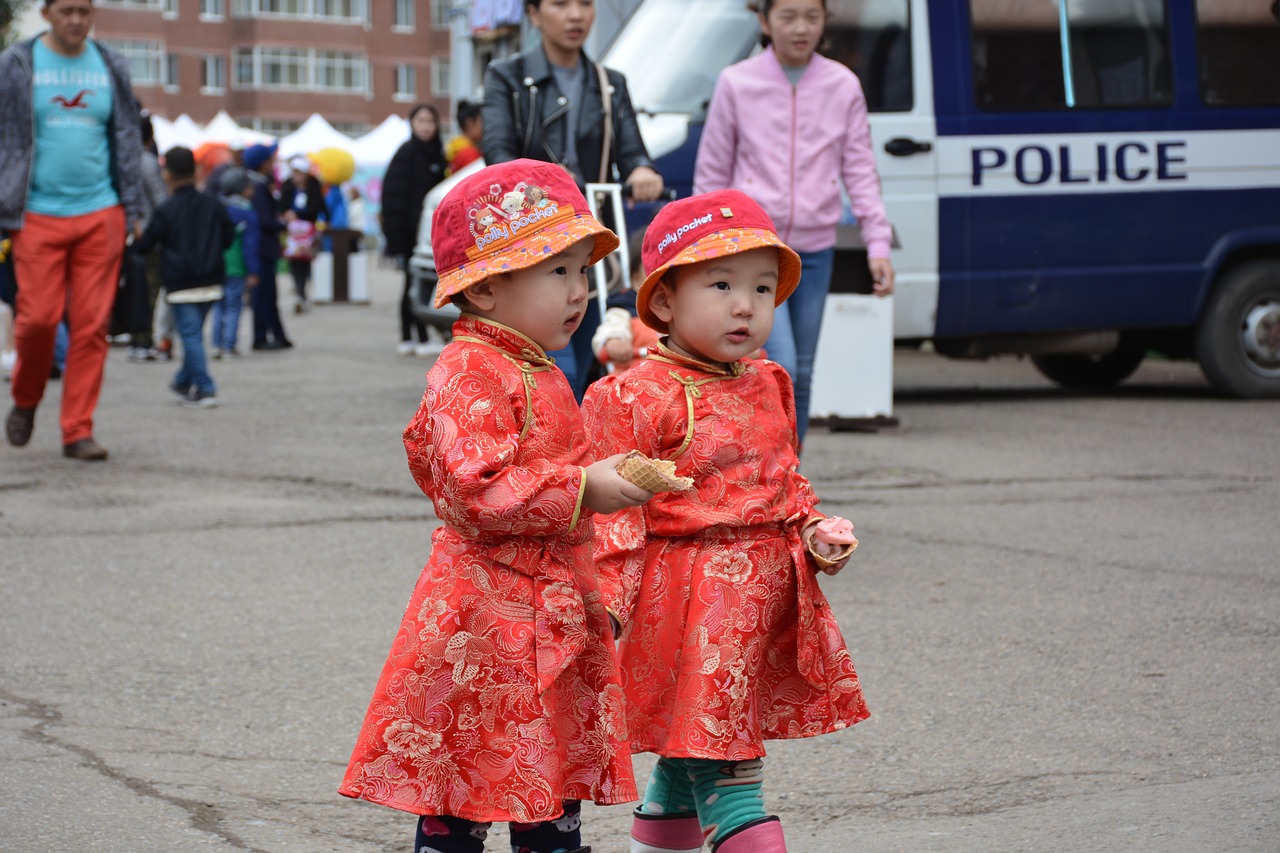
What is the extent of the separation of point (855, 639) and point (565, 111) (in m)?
2.15

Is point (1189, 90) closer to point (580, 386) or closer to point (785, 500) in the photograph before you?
point (580, 386)

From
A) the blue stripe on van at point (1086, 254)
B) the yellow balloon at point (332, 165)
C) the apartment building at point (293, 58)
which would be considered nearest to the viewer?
the blue stripe on van at point (1086, 254)

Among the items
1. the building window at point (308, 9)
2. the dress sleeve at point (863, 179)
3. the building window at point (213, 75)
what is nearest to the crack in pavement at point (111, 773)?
the dress sleeve at point (863, 179)

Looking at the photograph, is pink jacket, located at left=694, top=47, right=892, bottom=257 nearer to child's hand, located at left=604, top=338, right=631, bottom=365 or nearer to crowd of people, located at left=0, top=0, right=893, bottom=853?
child's hand, located at left=604, top=338, right=631, bottom=365

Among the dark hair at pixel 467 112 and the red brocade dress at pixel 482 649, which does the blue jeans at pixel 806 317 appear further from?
the dark hair at pixel 467 112

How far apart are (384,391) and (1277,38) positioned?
6174 mm

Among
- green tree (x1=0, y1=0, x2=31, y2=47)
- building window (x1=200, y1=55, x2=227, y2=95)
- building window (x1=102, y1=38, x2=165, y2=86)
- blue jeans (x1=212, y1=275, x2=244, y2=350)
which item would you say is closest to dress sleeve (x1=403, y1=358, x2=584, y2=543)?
blue jeans (x1=212, y1=275, x2=244, y2=350)

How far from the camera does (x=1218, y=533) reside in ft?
21.8

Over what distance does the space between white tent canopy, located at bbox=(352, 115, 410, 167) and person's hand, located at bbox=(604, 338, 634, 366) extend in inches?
1555

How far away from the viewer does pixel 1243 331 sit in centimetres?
1096

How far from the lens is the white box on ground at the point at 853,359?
9398mm

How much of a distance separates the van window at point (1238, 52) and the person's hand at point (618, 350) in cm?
666

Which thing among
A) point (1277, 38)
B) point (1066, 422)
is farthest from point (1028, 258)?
point (1277, 38)

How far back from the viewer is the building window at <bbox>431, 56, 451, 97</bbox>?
8756 centimetres
